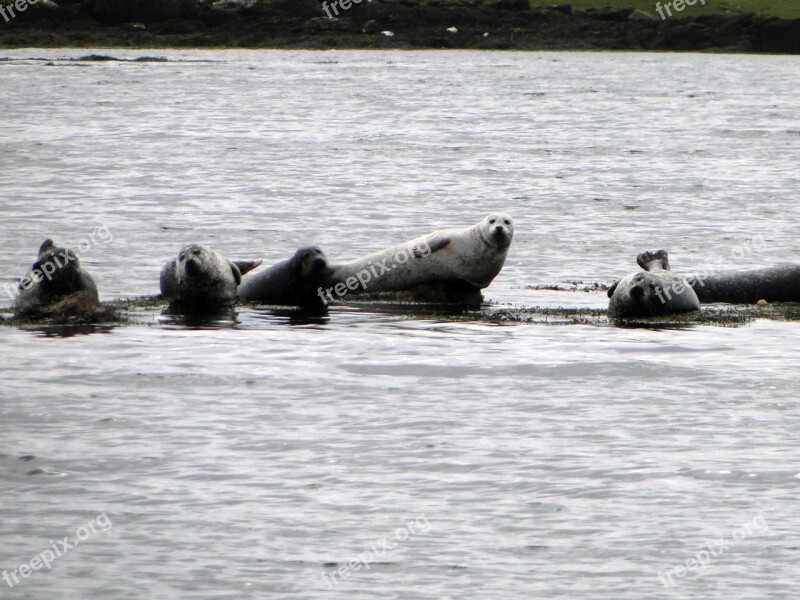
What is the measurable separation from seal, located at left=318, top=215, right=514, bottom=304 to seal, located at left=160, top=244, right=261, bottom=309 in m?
1.05

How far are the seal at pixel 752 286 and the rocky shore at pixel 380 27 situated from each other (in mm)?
73990

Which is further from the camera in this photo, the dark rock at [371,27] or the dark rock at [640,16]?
the dark rock at [371,27]

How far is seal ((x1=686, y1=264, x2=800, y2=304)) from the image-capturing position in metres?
15.2

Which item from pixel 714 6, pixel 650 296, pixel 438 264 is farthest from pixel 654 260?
pixel 714 6

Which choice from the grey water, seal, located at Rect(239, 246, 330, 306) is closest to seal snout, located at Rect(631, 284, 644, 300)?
the grey water

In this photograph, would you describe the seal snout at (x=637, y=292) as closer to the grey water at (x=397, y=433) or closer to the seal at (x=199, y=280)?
the grey water at (x=397, y=433)

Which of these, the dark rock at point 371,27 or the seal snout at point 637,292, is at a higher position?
the dark rock at point 371,27

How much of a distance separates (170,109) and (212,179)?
2381 centimetres

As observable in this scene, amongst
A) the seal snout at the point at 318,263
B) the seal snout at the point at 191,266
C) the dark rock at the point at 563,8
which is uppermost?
the dark rock at the point at 563,8

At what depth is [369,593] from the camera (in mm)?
6660

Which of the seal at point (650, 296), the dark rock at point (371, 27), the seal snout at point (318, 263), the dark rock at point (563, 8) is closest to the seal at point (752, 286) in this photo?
the seal at point (650, 296)

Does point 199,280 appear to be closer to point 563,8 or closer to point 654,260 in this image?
point 654,260

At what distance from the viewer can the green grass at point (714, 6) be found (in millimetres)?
96500

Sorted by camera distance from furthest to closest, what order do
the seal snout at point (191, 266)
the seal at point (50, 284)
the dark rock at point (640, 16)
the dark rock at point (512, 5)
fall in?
1. the dark rock at point (640, 16)
2. the dark rock at point (512, 5)
3. the seal snout at point (191, 266)
4. the seal at point (50, 284)
